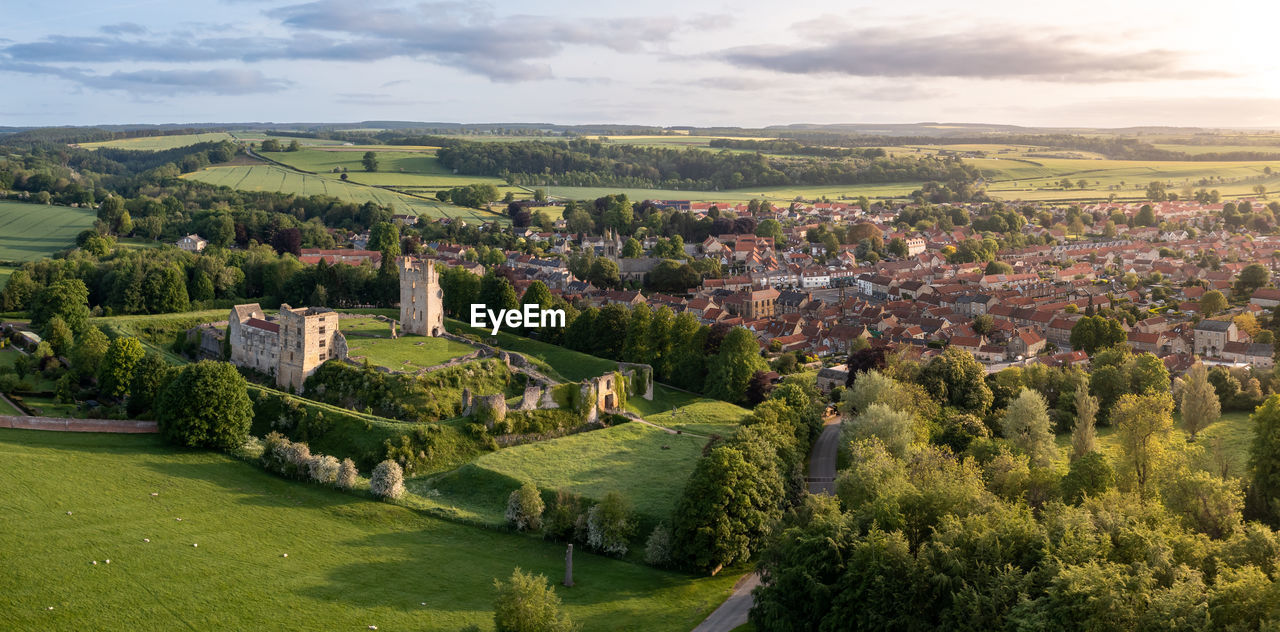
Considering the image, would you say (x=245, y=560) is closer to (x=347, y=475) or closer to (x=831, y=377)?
(x=347, y=475)

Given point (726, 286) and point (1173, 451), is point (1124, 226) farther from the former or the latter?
point (1173, 451)

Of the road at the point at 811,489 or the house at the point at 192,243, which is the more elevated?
the house at the point at 192,243

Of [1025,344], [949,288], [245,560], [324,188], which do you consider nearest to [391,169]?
[324,188]

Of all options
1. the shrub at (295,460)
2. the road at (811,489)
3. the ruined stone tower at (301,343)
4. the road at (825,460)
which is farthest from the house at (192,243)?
the road at (811,489)

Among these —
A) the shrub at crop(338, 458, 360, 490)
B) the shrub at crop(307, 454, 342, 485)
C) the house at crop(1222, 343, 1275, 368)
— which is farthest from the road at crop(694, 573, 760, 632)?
the house at crop(1222, 343, 1275, 368)

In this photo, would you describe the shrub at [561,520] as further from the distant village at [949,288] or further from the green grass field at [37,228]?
the green grass field at [37,228]

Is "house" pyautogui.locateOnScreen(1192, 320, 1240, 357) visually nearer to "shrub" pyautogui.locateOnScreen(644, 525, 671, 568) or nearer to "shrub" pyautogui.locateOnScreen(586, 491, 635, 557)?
"shrub" pyautogui.locateOnScreen(644, 525, 671, 568)
